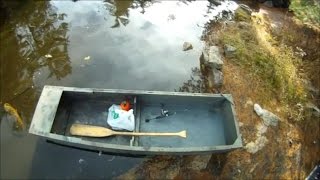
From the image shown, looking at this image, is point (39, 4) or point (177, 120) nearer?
point (177, 120)

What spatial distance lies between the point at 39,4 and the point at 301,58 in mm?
7942

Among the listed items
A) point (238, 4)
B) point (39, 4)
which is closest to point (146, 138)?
point (39, 4)

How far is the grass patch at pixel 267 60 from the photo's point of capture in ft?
27.2

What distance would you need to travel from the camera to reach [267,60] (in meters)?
8.76

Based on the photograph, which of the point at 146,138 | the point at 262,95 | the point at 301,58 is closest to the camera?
the point at 146,138

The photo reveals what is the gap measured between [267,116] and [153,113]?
108 inches

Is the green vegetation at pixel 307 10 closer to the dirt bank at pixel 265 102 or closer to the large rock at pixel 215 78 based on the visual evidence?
the dirt bank at pixel 265 102

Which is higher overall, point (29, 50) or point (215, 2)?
point (215, 2)

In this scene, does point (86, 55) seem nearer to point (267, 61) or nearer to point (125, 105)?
point (125, 105)

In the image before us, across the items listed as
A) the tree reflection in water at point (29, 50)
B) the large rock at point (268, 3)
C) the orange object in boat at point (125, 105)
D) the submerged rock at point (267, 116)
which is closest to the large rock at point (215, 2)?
the large rock at point (268, 3)

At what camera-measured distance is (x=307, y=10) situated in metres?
9.62

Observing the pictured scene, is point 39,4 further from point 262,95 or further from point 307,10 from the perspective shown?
point 307,10

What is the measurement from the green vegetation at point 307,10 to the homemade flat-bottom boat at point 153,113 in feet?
15.4

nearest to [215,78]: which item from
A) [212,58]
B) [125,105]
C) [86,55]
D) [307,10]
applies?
[212,58]
